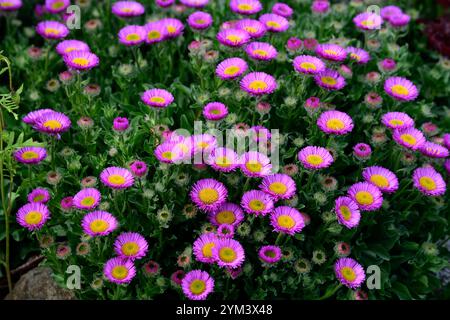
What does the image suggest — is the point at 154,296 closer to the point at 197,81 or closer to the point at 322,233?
the point at 322,233

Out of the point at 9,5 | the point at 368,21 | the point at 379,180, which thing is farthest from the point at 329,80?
the point at 9,5

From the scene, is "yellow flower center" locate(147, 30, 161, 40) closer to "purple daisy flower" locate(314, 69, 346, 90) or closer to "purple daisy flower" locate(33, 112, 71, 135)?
"purple daisy flower" locate(33, 112, 71, 135)

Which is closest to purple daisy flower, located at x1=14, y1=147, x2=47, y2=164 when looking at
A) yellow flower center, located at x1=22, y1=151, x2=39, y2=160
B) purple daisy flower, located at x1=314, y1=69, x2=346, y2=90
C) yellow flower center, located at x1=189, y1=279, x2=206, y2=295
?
yellow flower center, located at x1=22, y1=151, x2=39, y2=160
